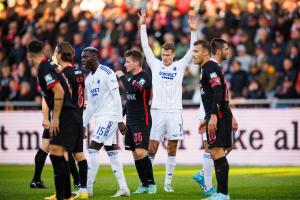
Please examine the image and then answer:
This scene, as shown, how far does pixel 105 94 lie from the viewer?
14.4 metres

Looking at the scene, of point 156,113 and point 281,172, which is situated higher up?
point 156,113

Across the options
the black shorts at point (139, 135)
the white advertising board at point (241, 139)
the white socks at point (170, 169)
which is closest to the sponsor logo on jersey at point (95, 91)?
the black shorts at point (139, 135)

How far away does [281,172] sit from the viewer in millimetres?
19391

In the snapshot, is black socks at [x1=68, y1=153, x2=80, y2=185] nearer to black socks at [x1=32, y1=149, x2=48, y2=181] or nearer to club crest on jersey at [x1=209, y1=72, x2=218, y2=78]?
black socks at [x1=32, y1=149, x2=48, y2=181]

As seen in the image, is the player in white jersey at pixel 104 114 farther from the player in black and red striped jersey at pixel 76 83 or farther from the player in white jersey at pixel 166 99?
the player in white jersey at pixel 166 99

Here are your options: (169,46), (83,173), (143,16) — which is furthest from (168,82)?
(83,173)

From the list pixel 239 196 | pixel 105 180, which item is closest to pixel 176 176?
pixel 105 180

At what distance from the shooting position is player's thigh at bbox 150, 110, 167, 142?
51.9 ft

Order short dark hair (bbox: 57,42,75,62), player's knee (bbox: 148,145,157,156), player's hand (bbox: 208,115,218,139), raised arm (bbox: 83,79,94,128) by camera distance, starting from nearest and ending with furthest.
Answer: player's hand (bbox: 208,115,218,139)
short dark hair (bbox: 57,42,75,62)
raised arm (bbox: 83,79,94,128)
player's knee (bbox: 148,145,157,156)

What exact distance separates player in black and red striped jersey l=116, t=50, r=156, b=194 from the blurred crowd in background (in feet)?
26.4

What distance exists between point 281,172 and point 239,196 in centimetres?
552

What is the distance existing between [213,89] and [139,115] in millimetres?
2583

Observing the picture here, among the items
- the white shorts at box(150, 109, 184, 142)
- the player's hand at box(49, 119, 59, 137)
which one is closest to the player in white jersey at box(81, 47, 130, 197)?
the white shorts at box(150, 109, 184, 142)

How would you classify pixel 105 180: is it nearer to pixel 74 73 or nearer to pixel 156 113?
pixel 156 113
